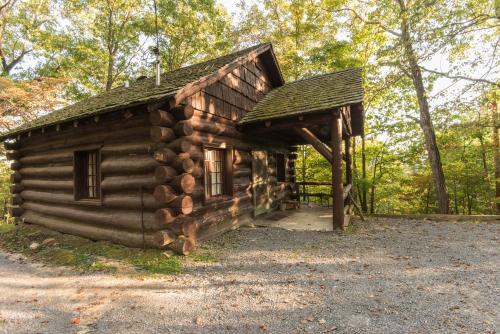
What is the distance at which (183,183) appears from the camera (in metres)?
5.51

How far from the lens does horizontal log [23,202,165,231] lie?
581 cm

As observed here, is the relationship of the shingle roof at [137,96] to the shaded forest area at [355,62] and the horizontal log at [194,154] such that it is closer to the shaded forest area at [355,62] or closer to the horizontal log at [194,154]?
the horizontal log at [194,154]

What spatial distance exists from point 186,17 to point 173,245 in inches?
726

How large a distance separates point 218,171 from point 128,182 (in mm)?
2588

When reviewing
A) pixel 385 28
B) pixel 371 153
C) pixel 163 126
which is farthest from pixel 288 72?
pixel 163 126

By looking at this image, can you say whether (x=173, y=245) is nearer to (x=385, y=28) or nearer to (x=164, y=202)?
(x=164, y=202)

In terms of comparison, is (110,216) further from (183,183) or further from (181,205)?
(183,183)

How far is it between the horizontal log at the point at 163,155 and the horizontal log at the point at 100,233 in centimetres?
154

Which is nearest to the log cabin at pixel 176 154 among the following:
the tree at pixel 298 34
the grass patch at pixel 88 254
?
the grass patch at pixel 88 254

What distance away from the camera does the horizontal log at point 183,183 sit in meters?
5.50

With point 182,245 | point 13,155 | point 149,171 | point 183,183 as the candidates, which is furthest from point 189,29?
point 182,245

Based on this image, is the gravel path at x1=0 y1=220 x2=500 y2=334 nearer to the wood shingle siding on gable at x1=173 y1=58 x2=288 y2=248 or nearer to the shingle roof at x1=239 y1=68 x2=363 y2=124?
the wood shingle siding on gable at x1=173 y1=58 x2=288 y2=248

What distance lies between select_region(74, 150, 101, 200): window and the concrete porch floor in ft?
16.8

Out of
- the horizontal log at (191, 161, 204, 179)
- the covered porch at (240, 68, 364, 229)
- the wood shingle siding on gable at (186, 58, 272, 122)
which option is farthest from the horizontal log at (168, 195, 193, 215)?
the covered porch at (240, 68, 364, 229)
